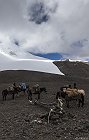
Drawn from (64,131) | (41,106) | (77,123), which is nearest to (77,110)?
(41,106)

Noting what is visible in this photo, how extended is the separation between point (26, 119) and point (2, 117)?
240 cm

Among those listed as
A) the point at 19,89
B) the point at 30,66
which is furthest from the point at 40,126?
the point at 30,66

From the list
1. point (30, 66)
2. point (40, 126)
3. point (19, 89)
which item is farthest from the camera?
point (30, 66)

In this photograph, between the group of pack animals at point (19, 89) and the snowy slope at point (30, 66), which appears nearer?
the group of pack animals at point (19, 89)

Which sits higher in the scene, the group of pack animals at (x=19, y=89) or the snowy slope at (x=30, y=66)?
the snowy slope at (x=30, y=66)

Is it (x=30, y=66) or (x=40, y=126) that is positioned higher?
(x=30, y=66)

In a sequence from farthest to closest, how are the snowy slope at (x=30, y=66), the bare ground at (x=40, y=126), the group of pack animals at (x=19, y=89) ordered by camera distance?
1. the snowy slope at (x=30, y=66)
2. the group of pack animals at (x=19, y=89)
3. the bare ground at (x=40, y=126)

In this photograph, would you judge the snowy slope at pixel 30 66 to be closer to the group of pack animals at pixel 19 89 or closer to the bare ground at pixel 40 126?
the group of pack animals at pixel 19 89

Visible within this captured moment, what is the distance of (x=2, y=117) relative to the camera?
2395 cm

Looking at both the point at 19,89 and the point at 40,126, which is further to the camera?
the point at 19,89

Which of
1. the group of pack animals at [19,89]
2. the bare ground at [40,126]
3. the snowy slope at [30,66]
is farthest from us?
the snowy slope at [30,66]

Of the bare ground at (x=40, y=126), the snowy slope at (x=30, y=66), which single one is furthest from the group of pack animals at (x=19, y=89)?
the snowy slope at (x=30, y=66)

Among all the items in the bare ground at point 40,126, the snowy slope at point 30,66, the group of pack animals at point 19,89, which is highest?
the snowy slope at point 30,66

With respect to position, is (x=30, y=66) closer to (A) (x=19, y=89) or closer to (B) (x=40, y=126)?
(A) (x=19, y=89)
